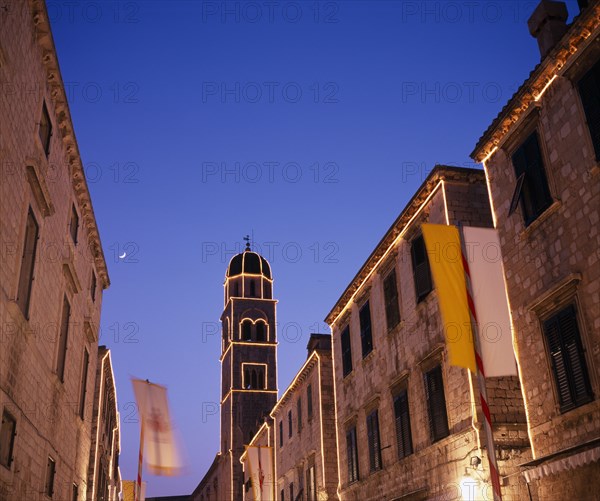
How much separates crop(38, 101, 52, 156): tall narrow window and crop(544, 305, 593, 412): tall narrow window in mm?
12352

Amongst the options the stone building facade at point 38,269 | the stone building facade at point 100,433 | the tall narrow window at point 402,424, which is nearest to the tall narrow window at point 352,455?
the tall narrow window at point 402,424

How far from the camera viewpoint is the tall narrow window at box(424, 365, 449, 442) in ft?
57.7

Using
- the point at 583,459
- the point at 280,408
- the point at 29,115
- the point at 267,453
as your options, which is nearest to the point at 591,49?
the point at 583,459

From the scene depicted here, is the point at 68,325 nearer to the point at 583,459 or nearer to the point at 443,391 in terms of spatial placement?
the point at 443,391

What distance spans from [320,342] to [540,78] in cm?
2054

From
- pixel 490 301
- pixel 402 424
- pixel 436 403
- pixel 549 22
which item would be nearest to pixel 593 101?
pixel 549 22

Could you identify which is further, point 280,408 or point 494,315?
point 280,408

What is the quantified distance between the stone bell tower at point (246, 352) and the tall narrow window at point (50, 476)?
4633 centimetres

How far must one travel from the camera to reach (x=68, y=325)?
1972 centimetres

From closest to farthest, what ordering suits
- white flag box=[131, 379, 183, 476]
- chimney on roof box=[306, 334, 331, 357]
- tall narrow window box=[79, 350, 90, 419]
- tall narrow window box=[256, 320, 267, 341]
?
white flag box=[131, 379, 183, 476]
tall narrow window box=[79, 350, 90, 419]
chimney on roof box=[306, 334, 331, 357]
tall narrow window box=[256, 320, 267, 341]

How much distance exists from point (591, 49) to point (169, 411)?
14.1 meters

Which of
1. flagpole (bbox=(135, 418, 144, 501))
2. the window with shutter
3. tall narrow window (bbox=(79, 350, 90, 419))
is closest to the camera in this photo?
the window with shutter

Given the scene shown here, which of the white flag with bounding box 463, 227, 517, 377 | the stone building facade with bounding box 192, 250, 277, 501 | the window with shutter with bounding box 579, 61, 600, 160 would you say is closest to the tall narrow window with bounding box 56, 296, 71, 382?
the white flag with bounding box 463, 227, 517, 377

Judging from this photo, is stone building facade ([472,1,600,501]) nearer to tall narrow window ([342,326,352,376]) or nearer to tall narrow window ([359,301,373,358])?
tall narrow window ([359,301,373,358])
